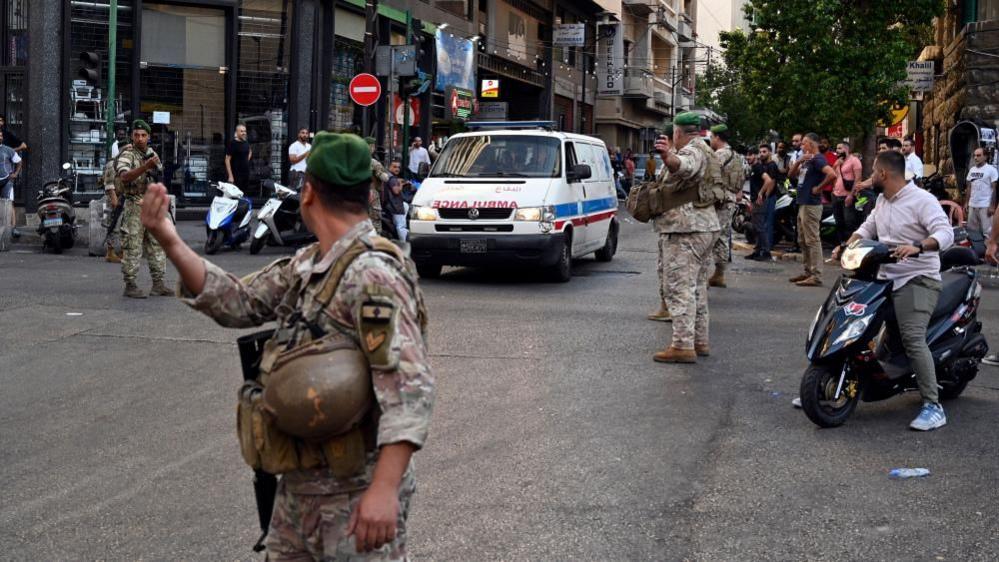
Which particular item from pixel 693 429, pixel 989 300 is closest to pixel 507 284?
pixel 989 300

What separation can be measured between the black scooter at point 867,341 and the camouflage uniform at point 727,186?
16.4ft

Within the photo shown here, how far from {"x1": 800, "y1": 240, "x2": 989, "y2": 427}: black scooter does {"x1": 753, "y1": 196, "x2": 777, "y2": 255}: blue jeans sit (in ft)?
36.0

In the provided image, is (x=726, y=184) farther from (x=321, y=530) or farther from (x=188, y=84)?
→ (x=188, y=84)

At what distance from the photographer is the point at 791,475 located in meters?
6.18

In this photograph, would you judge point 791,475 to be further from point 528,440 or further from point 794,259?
point 794,259

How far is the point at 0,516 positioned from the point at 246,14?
69.9ft

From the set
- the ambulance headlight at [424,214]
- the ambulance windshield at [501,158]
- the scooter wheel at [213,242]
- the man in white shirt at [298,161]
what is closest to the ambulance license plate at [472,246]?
the ambulance headlight at [424,214]

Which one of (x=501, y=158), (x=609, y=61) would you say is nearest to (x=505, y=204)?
(x=501, y=158)

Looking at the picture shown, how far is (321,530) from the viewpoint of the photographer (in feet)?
10.2

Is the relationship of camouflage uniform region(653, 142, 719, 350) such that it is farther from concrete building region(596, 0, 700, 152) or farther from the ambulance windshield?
concrete building region(596, 0, 700, 152)

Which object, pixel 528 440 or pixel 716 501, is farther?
pixel 528 440

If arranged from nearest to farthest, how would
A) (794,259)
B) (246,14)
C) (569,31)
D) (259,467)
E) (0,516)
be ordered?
(259,467) → (0,516) → (794,259) → (246,14) → (569,31)

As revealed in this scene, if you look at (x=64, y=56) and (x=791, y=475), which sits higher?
(x=64, y=56)

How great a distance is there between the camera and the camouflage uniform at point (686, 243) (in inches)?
357
